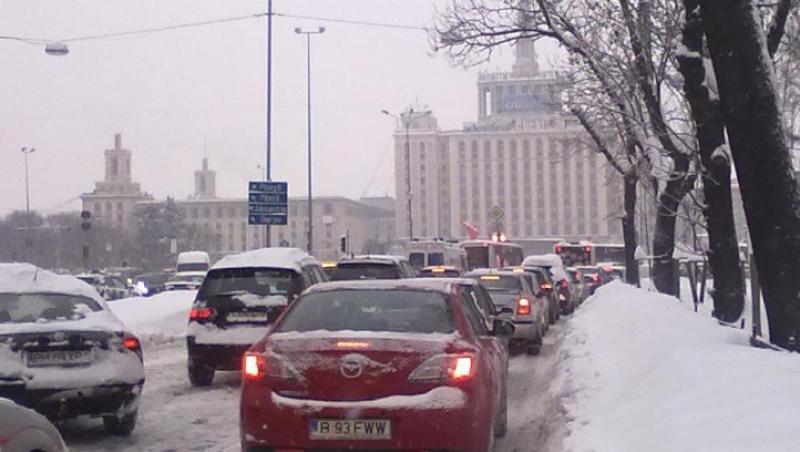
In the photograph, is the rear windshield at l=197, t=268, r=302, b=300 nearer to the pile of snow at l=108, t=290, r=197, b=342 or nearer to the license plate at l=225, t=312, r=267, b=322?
the license plate at l=225, t=312, r=267, b=322

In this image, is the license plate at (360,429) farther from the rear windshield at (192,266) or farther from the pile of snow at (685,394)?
the rear windshield at (192,266)

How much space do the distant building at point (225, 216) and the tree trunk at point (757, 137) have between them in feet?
249

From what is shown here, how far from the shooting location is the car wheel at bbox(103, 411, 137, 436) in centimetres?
943

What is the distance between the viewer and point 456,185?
121688 millimetres

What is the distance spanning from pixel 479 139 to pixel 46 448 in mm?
115227

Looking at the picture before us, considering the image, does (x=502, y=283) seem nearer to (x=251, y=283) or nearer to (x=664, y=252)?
(x=664, y=252)

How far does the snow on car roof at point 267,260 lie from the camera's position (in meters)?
13.9

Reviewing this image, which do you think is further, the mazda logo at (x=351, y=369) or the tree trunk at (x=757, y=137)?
the tree trunk at (x=757, y=137)

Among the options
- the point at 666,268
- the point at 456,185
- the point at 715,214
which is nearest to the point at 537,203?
the point at 456,185

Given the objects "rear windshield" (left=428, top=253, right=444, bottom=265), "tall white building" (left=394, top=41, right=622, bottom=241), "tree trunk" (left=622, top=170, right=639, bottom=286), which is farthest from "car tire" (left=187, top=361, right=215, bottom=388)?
"tall white building" (left=394, top=41, right=622, bottom=241)

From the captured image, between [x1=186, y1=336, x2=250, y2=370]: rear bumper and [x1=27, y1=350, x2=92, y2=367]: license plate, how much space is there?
424 centimetres

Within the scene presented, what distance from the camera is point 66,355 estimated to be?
8852 millimetres

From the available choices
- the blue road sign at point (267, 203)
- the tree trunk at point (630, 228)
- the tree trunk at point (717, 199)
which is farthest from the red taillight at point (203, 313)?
the tree trunk at point (630, 228)

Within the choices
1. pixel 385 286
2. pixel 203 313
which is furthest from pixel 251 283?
pixel 385 286
